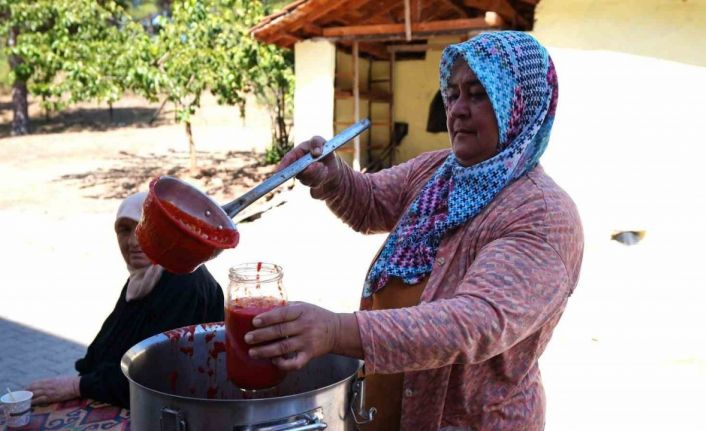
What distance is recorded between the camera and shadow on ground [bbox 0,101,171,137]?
853 inches

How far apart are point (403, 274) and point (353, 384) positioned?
279 millimetres

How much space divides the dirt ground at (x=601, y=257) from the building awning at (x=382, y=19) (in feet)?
Answer: 3.15

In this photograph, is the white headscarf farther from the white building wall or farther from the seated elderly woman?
the white building wall

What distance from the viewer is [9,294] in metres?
Answer: 6.27

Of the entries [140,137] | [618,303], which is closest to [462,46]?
[618,303]

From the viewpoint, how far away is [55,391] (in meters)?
2.45

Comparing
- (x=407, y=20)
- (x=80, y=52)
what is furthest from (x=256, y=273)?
(x=80, y=52)

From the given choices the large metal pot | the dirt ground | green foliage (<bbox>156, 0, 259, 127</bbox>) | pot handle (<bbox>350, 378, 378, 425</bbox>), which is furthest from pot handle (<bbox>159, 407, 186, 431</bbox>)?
green foliage (<bbox>156, 0, 259, 127</bbox>)

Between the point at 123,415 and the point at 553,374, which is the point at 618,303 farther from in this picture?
the point at 123,415

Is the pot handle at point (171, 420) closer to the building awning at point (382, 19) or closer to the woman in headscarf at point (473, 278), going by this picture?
the woman in headscarf at point (473, 278)

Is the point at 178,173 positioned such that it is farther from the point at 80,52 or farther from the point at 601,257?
the point at 601,257

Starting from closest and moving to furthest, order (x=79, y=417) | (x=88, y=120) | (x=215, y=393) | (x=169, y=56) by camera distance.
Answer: (x=215, y=393) → (x=79, y=417) → (x=169, y=56) → (x=88, y=120)

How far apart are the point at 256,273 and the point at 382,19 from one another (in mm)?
7463

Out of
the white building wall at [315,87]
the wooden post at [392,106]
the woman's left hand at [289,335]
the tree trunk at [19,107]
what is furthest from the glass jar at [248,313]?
the tree trunk at [19,107]
